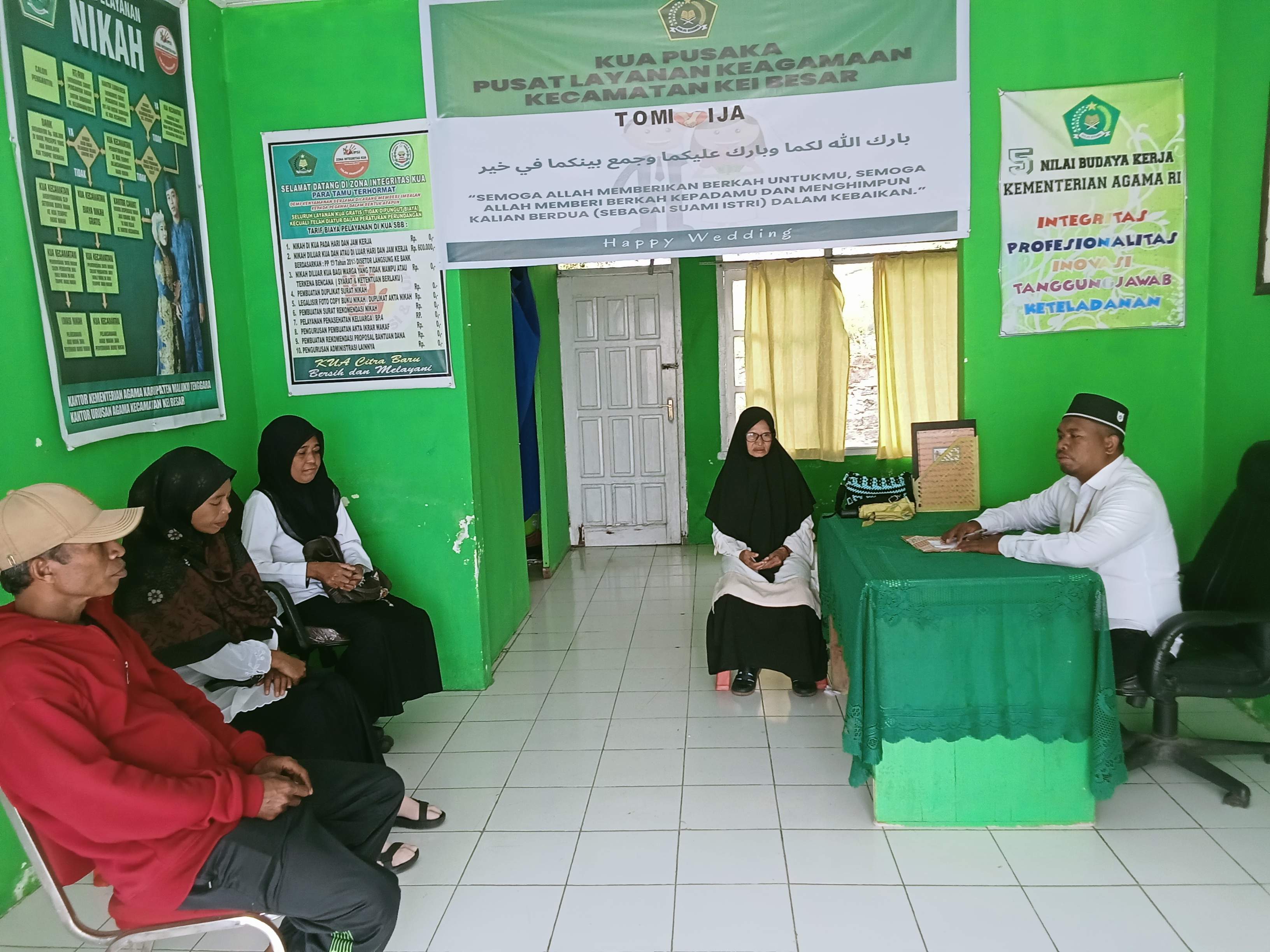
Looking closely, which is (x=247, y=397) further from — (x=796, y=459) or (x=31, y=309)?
(x=796, y=459)

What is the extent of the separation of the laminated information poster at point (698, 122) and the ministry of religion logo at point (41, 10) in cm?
121

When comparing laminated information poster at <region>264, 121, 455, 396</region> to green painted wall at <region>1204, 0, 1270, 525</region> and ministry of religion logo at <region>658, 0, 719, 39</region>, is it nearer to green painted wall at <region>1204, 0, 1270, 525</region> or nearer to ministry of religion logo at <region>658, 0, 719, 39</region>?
ministry of religion logo at <region>658, 0, 719, 39</region>

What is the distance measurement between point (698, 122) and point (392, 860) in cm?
261

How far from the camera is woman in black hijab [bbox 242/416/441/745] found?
10.4ft

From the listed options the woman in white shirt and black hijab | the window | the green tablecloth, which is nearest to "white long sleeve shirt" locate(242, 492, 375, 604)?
the woman in white shirt and black hijab

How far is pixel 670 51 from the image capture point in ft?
10.9

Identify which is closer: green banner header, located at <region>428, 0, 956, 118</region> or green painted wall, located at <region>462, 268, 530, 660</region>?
green banner header, located at <region>428, 0, 956, 118</region>

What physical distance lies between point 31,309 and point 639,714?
93.9 inches

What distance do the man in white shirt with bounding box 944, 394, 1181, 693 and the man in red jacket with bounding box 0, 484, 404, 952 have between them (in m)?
1.95

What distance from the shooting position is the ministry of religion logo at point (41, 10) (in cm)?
250

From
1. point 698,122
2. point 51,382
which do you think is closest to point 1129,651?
point 698,122

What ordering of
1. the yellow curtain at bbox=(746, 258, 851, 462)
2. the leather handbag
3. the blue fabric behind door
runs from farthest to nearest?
the yellow curtain at bbox=(746, 258, 851, 462), the blue fabric behind door, the leather handbag

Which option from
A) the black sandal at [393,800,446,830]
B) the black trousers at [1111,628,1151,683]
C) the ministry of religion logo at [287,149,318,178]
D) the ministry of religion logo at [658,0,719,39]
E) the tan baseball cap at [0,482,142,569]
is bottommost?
the black sandal at [393,800,446,830]

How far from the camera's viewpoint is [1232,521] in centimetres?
287
